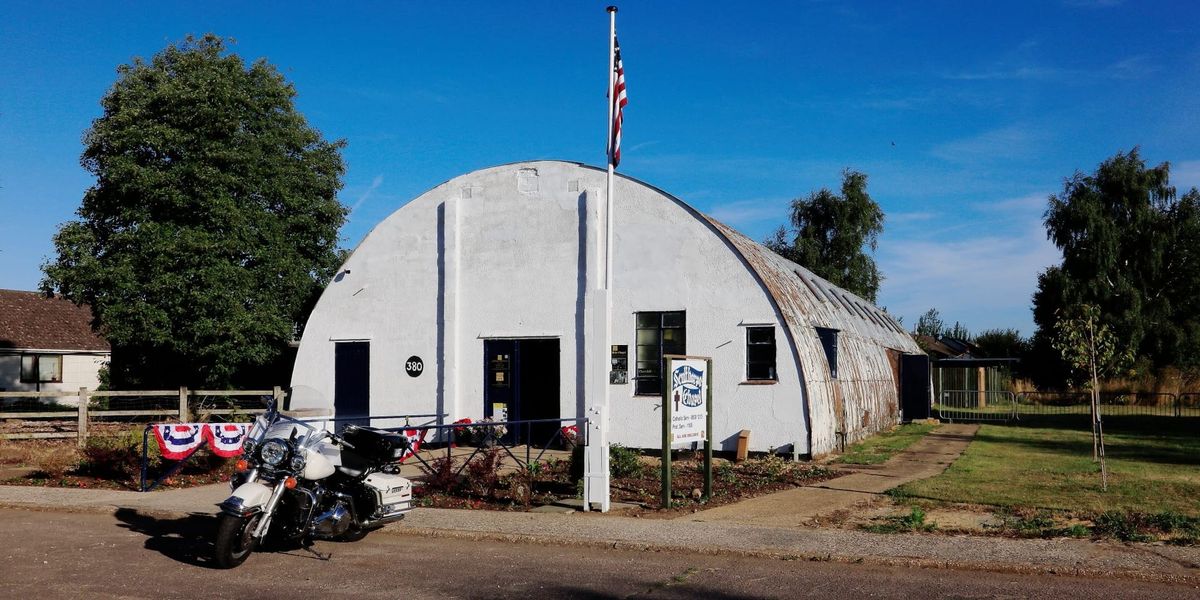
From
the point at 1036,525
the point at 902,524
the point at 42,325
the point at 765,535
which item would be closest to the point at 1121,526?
the point at 1036,525

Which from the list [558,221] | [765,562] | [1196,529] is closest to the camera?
Answer: [765,562]

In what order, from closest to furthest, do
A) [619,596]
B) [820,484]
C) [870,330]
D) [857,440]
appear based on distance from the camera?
1. [619,596]
2. [820,484]
3. [857,440]
4. [870,330]

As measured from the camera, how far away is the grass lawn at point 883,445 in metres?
19.1

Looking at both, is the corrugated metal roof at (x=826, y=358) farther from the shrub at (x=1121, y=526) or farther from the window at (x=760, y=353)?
the shrub at (x=1121, y=526)

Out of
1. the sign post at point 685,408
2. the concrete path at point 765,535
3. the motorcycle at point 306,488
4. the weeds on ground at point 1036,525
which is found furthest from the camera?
the sign post at point 685,408

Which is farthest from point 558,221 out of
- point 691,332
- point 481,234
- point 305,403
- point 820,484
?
point 305,403

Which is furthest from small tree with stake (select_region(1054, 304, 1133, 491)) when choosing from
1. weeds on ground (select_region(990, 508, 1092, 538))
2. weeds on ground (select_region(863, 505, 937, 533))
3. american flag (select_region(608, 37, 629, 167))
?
american flag (select_region(608, 37, 629, 167))

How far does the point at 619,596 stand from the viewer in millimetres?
7902

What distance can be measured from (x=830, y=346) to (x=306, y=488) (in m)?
15.1

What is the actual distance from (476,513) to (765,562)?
13.6 feet

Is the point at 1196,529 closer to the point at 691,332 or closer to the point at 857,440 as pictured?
the point at 691,332

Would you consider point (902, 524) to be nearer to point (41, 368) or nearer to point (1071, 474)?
point (1071, 474)

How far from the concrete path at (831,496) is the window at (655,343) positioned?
427 centimetres

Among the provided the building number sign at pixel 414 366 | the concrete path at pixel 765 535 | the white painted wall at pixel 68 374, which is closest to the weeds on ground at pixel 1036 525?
the concrete path at pixel 765 535
